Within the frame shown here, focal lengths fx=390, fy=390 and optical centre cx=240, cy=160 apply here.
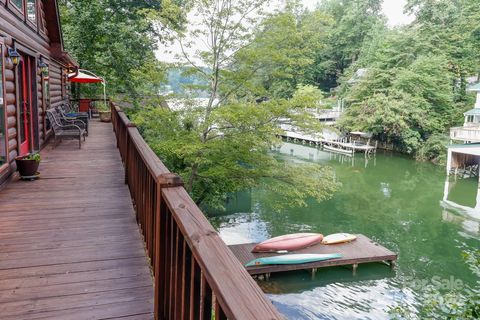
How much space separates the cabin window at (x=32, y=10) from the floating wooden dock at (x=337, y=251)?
7.96 m

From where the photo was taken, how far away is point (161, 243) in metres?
2.13

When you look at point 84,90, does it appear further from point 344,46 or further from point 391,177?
point 344,46

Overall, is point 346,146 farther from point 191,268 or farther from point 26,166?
point 191,268

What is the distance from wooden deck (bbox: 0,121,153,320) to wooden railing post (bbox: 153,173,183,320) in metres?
0.27

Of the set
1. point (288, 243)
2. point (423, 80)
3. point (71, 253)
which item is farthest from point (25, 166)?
point (423, 80)

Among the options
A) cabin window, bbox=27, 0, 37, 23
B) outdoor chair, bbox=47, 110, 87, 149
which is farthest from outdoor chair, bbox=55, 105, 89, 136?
cabin window, bbox=27, 0, 37, 23

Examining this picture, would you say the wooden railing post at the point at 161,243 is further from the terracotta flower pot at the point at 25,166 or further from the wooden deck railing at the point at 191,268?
the terracotta flower pot at the point at 25,166

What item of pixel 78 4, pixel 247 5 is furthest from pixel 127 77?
pixel 247 5

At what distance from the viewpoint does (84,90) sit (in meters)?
21.1

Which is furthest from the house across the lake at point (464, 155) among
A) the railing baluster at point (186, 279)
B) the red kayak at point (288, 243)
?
the railing baluster at point (186, 279)

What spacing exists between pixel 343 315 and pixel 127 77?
44.7ft

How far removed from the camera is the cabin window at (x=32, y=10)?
7830mm

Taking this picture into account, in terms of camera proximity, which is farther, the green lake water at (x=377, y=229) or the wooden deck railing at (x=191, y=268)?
the green lake water at (x=377, y=229)

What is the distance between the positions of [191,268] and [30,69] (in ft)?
25.3
